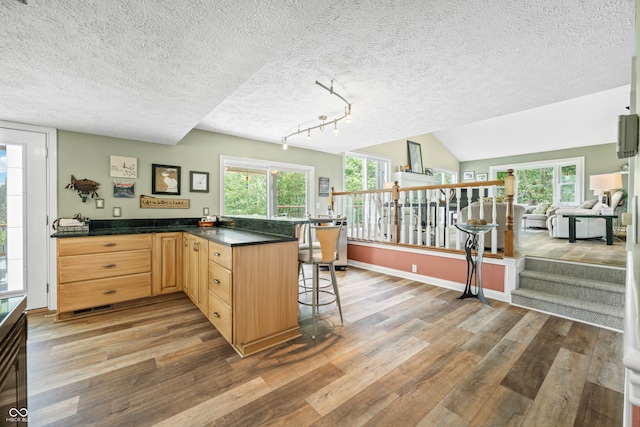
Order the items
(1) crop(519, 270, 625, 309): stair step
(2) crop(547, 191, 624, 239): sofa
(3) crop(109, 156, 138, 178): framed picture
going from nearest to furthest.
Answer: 1. (1) crop(519, 270, 625, 309): stair step
2. (3) crop(109, 156, 138, 178): framed picture
3. (2) crop(547, 191, 624, 239): sofa

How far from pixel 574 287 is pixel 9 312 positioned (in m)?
4.26

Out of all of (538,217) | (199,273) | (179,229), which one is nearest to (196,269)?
(199,273)

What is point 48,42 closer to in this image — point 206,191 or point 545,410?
point 206,191

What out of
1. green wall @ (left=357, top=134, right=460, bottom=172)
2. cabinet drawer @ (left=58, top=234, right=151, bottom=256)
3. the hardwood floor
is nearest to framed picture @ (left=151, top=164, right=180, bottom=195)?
cabinet drawer @ (left=58, top=234, right=151, bottom=256)

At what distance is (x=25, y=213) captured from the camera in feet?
9.91

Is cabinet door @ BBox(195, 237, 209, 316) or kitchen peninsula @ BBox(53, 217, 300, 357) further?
cabinet door @ BBox(195, 237, 209, 316)

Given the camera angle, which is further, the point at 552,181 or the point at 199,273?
the point at 552,181

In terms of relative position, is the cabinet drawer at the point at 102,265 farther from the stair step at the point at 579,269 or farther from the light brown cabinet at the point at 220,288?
the stair step at the point at 579,269

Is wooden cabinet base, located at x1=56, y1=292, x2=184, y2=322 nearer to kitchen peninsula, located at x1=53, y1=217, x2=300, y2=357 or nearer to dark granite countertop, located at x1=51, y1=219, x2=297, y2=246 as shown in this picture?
kitchen peninsula, located at x1=53, y1=217, x2=300, y2=357

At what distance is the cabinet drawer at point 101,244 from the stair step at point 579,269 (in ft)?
15.4

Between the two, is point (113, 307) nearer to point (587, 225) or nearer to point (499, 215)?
point (499, 215)

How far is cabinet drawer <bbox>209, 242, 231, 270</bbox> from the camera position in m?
2.14

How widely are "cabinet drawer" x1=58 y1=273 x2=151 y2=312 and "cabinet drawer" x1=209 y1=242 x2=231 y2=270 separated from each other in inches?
51.4

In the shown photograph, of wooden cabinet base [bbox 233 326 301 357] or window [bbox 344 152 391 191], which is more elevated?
window [bbox 344 152 391 191]
